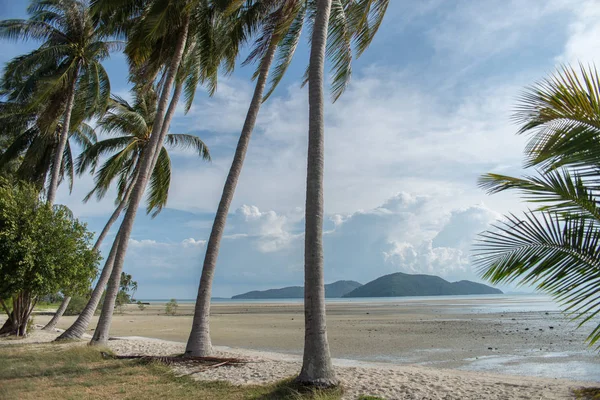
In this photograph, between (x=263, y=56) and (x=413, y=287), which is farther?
(x=413, y=287)

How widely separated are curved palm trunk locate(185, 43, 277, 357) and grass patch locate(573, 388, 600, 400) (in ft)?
23.5

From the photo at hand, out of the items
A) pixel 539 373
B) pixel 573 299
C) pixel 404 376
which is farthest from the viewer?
pixel 539 373

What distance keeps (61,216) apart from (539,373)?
15.0 metres

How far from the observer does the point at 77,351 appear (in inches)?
451

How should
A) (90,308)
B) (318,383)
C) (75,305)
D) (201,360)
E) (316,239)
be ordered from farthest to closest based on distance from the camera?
(75,305), (90,308), (201,360), (316,239), (318,383)

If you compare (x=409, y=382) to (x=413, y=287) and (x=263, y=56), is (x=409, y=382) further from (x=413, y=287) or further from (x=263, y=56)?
(x=413, y=287)

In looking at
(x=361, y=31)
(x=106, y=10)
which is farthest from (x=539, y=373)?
(x=106, y=10)

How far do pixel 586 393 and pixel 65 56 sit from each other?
19228 mm

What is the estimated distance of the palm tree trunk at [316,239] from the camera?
7125 millimetres

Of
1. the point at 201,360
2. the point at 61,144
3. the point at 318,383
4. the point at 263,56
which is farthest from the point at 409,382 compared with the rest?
the point at 61,144

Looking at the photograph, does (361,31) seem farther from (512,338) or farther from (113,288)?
(512,338)

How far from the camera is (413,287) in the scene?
589 feet

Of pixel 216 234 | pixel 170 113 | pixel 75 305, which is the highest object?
pixel 170 113

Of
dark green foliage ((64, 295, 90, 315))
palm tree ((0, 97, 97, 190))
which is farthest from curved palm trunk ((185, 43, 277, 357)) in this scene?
dark green foliage ((64, 295, 90, 315))
